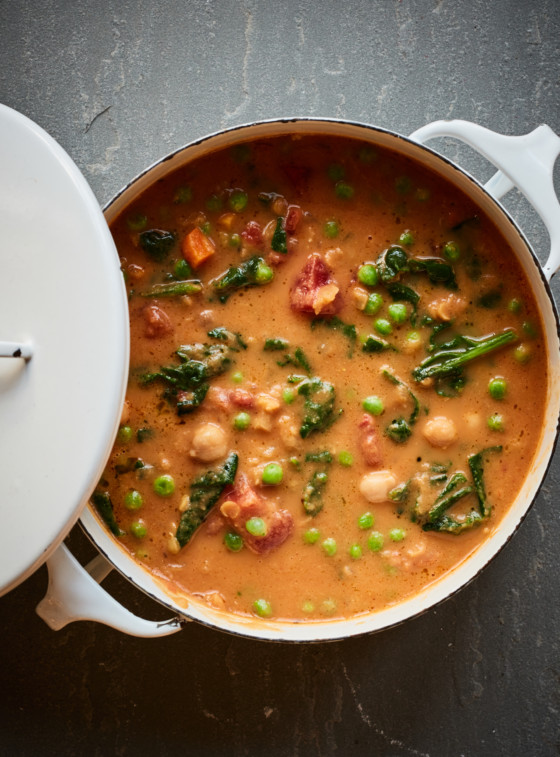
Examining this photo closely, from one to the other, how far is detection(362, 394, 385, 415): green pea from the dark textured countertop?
78 centimetres

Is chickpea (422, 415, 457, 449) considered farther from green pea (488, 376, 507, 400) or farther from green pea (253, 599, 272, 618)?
green pea (253, 599, 272, 618)

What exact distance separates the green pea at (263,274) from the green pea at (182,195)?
0.37 m

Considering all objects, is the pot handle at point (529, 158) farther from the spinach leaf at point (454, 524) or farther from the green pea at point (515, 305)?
the spinach leaf at point (454, 524)

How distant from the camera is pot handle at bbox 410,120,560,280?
249 cm

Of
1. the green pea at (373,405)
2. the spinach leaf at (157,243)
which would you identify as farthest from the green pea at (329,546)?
the spinach leaf at (157,243)

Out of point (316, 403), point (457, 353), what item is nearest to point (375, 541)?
point (316, 403)

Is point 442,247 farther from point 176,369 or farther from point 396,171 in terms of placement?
point 176,369

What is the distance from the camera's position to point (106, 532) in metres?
2.70

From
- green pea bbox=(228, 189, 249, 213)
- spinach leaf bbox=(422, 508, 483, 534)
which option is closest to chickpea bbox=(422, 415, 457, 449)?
spinach leaf bbox=(422, 508, 483, 534)

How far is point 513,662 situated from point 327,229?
187cm

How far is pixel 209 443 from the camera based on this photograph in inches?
105

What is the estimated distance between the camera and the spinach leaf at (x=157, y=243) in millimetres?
2721

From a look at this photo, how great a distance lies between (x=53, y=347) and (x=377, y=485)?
1289 mm

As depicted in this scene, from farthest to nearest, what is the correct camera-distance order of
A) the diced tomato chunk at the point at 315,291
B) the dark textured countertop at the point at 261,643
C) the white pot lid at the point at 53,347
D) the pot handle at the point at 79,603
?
the dark textured countertop at the point at 261,643, the diced tomato chunk at the point at 315,291, the pot handle at the point at 79,603, the white pot lid at the point at 53,347
